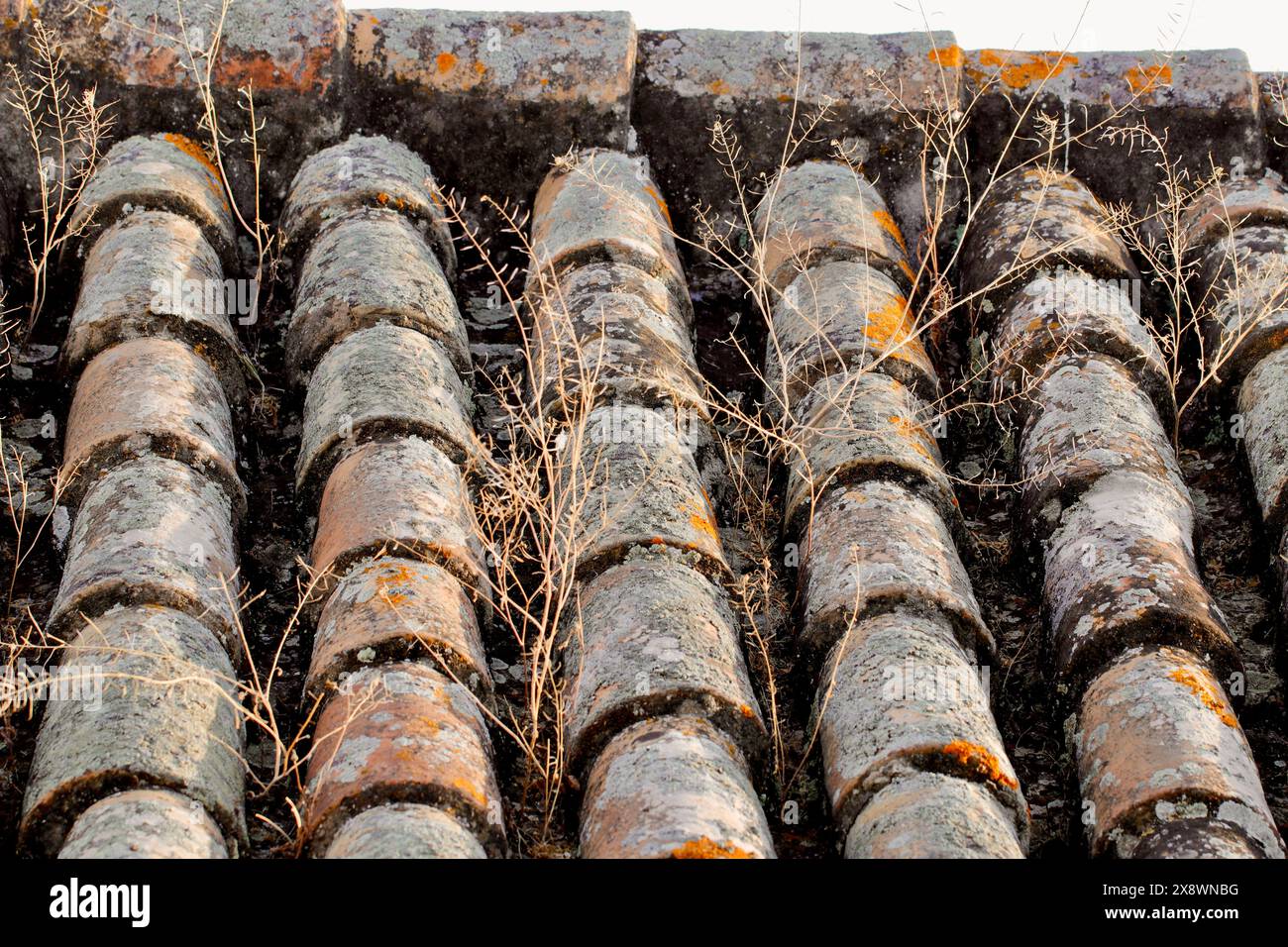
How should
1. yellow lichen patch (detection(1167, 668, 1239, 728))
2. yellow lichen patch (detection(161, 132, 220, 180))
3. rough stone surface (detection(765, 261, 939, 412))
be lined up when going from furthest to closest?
yellow lichen patch (detection(161, 132, 220, 180)), rough stone surface (detection(765, 261, 939, 412)), yellow lichen patch (detection(1167, 668, 1239, 728))

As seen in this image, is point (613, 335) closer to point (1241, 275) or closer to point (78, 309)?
point (78, 309)

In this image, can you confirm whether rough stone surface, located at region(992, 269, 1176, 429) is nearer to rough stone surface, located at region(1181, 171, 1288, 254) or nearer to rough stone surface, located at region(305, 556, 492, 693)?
rough stone surface, located at region(1181, 171, 1288, 254)

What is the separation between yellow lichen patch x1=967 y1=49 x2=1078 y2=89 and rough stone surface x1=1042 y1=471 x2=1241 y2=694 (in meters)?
2.32

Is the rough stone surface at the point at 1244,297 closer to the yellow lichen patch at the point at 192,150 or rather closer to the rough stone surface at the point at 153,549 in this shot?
the rough stone surface at the point at 153,549

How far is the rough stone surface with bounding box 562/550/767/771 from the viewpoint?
13.3 feet

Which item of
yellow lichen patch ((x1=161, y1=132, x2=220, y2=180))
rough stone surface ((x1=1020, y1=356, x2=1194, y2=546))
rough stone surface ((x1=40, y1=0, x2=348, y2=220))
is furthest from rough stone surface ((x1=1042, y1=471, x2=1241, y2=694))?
yellow lichen patch ((x1=161, y1=132, x2=220, y2=180))

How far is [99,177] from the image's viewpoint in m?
6.05

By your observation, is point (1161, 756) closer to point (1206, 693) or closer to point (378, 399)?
point (1206, 693)

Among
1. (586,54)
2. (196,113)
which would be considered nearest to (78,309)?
(196,113)

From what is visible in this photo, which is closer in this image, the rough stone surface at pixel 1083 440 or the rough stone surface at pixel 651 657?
the rough stone surface at pixel 651 657

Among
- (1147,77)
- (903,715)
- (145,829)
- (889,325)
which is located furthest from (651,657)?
(1147,77)

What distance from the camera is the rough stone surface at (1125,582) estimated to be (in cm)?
439

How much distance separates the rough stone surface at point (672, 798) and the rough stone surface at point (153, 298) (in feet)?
6.67

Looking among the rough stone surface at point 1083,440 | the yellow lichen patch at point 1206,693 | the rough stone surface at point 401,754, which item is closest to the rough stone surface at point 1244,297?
the rough stone surface at point 1083,440
